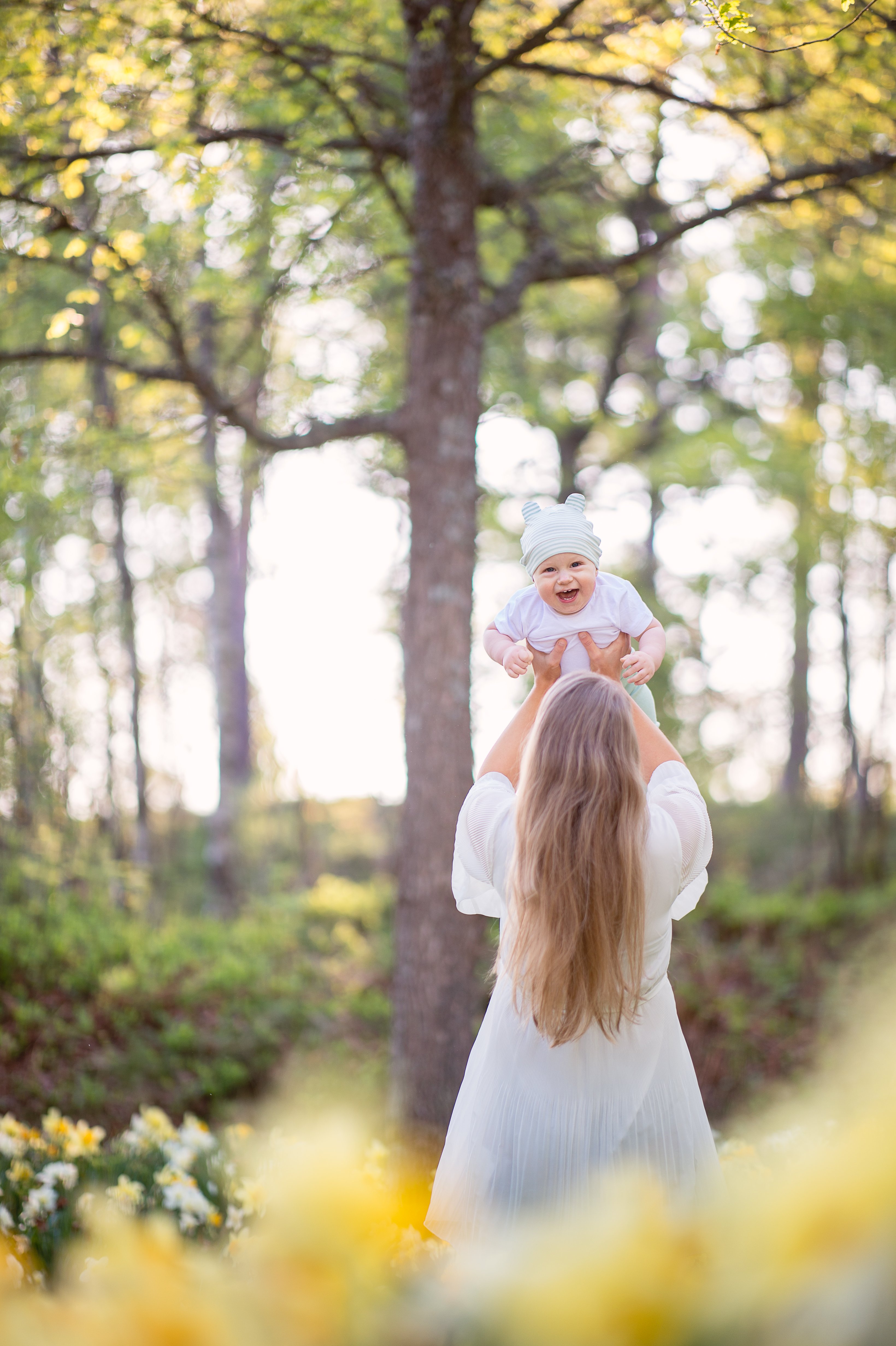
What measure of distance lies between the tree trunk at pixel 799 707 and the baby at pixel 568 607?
9.33 meters

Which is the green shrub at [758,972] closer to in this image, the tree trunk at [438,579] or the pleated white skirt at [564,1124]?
the tree trunk at [438,579]

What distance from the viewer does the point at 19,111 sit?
4.36 metres

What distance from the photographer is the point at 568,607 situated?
8.50 feet

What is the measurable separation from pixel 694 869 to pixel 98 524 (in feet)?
28.2

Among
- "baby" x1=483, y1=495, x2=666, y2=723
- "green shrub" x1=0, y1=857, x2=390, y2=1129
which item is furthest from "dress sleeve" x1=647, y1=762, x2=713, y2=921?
"green shrub" x1=0, y1=857, x2=390, y2=1129

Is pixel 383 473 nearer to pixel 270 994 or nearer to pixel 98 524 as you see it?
pixel 98 524

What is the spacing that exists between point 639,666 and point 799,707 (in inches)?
457

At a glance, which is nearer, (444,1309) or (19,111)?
(444,1309)

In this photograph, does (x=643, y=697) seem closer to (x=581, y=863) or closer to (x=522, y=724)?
(x=522, y=724)

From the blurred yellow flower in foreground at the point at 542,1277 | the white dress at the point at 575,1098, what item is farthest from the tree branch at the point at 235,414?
the blurred yellow flower in foreground at the point at 542,1277

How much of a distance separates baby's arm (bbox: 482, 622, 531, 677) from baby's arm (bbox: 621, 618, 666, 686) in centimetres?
27

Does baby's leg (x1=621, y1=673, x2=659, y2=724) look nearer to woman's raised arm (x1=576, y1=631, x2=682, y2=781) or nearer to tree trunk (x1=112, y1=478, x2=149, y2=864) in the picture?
woman's raised arm (x1=576, y1=631, x2=682, y2=781)

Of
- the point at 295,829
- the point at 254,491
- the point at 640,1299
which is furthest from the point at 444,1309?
the point at 295,829

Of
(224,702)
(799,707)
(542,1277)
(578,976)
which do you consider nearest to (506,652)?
(578,976)
